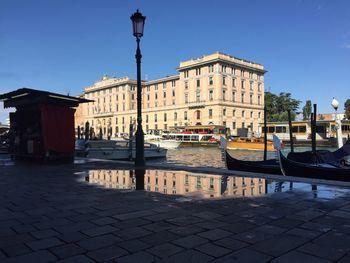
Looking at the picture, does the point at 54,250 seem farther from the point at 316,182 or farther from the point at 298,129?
the point at 298,129

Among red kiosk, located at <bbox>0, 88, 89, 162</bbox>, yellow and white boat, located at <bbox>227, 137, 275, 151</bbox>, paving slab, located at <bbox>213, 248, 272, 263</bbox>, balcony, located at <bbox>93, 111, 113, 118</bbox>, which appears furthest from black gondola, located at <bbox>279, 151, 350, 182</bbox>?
balcony, located at <bbox>93, 111, 113, 118</bbox>

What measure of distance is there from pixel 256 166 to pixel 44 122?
8120 mm

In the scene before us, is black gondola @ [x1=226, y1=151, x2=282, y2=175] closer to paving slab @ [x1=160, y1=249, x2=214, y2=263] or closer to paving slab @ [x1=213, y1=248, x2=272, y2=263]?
paving slab @ [x1=213, y1=248, x2=272, y2=263]

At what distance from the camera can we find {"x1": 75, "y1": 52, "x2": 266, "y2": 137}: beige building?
7119cm

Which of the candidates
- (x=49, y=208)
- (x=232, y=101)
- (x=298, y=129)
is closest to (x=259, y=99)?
(x=232, y=101)

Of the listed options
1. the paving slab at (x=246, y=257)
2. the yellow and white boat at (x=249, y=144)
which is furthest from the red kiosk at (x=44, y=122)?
the yellow and white boat at (x=249, y=144)

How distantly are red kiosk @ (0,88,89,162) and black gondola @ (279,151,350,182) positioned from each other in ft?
26.9

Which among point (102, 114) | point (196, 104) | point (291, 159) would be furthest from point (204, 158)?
point (102, 114)

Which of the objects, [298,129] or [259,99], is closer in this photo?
[298,129]

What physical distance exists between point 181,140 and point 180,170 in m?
40.9

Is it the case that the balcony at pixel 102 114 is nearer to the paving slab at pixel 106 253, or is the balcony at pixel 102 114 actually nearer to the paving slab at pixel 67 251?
the paving slab at pixel 67 251

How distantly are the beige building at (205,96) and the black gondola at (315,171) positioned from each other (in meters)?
52.1

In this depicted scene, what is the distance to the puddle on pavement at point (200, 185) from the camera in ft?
21.4

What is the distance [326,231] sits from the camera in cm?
Result: 406
